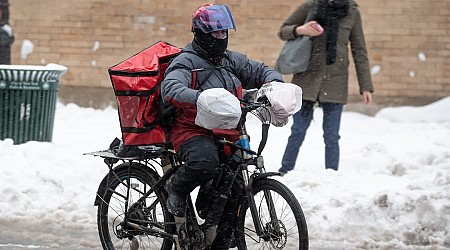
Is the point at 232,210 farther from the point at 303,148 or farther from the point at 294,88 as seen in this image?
the point at 303,148

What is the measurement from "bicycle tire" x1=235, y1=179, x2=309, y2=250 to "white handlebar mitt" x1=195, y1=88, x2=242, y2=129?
469mm

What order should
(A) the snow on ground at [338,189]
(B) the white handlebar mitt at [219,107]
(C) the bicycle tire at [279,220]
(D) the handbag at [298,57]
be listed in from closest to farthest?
(B) the white handlebar mitt at [219,107]
(C) the bicycle tire at [279,220]
(A) the snow on ground at [338,189]
(D) the handbag at [298,57]

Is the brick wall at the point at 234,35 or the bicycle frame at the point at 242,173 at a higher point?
the bicycle frame at the point at 242,173

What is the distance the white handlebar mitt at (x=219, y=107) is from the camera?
5.14 metres

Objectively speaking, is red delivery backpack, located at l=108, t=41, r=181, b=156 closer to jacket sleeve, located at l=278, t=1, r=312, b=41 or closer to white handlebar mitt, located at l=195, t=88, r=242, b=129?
white handlebar mitt, located at l=195, t=88, r=242, b=129

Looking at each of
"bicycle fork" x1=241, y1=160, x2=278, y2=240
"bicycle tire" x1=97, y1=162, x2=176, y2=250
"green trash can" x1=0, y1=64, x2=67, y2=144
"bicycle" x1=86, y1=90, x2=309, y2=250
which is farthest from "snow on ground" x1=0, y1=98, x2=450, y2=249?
"bicycle fork" x1=241, y1=160, x2=278, y2=240

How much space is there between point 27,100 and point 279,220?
5.12 metres

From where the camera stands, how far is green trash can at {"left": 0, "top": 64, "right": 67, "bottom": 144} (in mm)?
9758

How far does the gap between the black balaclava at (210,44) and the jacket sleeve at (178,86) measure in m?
0.16

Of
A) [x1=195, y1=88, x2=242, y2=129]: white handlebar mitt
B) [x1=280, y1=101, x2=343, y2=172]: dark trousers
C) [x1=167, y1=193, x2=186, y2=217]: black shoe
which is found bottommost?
[x1=280, y1=101, x2=343, y2=172]: dark trousers

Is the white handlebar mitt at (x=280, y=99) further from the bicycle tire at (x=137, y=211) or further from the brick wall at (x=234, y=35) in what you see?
the brick wall at (x=234, y=35)

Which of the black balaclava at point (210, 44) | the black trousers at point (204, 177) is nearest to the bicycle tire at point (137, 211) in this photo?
the black trousers at point (204, 177)

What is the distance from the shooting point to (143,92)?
5707 millimetres

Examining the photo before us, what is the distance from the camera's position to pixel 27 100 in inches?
389
